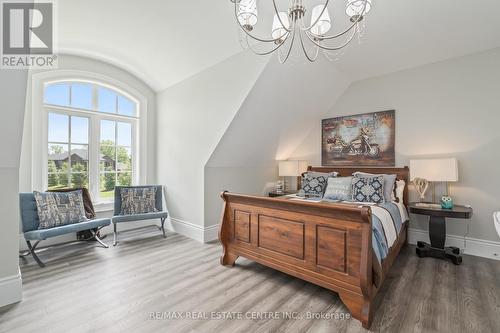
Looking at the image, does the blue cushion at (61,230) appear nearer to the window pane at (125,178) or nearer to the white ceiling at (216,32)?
the window pane at (125,178)

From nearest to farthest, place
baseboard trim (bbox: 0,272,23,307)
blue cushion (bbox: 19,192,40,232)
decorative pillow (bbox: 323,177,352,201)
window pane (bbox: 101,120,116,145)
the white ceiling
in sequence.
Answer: baseboard trim (bbox: 0,272,23,307)
the white ceiling
blue cushion (bbox: 19,192,40,232)
decorative pillow (bbox: 323,177,352,201)
window pane (bbox: 101,120,116,145)

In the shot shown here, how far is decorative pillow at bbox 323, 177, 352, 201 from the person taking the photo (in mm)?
3275

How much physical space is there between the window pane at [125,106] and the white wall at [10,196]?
230 cm

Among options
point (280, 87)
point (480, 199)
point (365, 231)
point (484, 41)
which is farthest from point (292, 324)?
point (484, 41)

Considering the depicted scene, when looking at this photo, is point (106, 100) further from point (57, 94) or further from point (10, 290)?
point (10, 290)

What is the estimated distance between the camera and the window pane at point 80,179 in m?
3.63

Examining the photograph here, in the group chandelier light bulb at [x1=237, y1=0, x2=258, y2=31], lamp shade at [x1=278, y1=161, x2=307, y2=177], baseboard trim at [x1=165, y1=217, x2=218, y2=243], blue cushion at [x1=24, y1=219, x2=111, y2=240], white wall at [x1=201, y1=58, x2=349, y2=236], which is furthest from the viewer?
lamp shade at [x1=278, y1=161, x2=307, y2=177]

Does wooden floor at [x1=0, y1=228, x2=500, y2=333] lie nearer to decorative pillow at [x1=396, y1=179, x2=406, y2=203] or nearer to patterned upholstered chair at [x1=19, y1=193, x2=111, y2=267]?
patterned upholstered chair at [x1=19, y1=193, x2=111, y2=267]

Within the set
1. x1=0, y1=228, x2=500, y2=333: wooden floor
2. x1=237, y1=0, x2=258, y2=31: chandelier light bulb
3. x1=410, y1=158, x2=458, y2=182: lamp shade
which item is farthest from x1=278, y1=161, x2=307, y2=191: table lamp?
x1=237, y1=0, x2=258, y2=31: chandelier light bulb

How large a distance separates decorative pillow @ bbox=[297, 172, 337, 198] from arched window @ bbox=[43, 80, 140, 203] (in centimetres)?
305

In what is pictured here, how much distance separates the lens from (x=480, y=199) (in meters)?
3.00

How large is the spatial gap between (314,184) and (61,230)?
345 centimetres

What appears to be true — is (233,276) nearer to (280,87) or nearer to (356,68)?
(280,87)

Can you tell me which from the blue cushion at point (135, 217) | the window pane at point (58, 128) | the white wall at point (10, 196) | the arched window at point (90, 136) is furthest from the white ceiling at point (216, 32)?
the blue cushion at point (135, 217)
